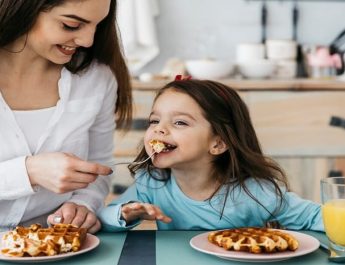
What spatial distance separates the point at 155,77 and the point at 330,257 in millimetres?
2219

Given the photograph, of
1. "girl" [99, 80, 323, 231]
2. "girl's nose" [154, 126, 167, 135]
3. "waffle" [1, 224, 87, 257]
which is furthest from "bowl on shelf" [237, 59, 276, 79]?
"waffle" [1, 224, 87, 257]

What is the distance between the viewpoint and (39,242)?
1097mm

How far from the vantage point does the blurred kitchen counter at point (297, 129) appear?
10.6 ft

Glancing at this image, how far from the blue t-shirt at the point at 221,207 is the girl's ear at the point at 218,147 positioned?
3.8 inches

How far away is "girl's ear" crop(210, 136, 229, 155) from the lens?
1593mm

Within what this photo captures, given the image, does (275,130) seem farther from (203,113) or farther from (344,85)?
(203,113)

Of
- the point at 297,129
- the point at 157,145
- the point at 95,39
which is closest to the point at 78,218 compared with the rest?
the point at 157,145

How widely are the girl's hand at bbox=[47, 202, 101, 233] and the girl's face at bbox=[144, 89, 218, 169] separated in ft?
0.69

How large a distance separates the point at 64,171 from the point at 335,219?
0.52 meters

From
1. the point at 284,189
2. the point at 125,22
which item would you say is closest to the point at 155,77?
the point at 125,22

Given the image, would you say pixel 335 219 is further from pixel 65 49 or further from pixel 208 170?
pixel 65 49

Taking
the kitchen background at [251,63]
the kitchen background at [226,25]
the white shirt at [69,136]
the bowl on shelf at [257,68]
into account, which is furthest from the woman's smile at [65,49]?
the kitchen background at [226,25]

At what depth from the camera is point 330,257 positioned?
112 cm

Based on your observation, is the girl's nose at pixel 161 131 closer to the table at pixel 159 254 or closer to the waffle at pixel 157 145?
the waffle at pixel 157 145
